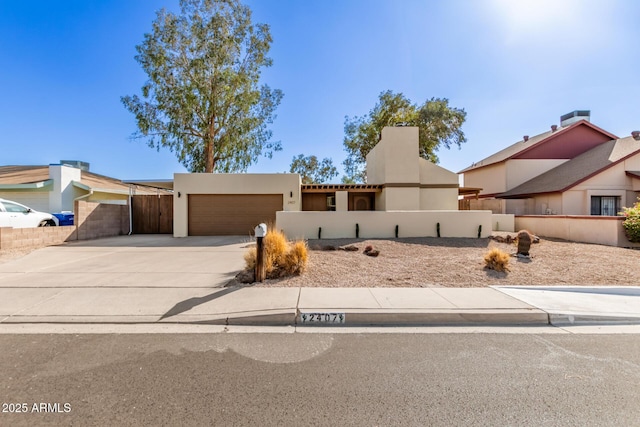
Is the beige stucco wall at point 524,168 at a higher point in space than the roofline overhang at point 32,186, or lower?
higher

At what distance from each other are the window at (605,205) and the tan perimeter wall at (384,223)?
11904 mm

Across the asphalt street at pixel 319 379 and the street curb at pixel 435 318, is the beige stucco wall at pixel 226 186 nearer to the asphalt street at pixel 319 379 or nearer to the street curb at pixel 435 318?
the street curb at pixel 435 318

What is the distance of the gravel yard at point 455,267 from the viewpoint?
21.1 ft

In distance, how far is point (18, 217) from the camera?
1116 centimetres

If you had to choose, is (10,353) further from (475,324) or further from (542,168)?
(542,168)

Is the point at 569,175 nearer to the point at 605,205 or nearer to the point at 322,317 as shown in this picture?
the point at 605,205

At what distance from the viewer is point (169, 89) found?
65.6 ft

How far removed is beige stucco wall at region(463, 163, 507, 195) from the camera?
2402cm

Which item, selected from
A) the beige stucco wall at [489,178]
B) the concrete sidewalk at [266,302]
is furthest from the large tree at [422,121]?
the concrete sidewalk at [266,302]

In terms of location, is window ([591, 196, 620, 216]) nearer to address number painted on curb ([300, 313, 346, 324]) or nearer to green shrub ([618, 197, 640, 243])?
green shrub ([618, 197, 640, 243])

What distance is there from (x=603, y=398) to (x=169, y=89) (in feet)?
79.1

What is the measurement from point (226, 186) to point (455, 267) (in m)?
12.2

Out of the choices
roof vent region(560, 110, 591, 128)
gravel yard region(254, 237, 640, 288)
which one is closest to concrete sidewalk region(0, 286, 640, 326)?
gravel yard region(254, 237, 640, 288)

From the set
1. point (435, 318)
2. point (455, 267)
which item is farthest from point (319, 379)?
point (455, 267)
